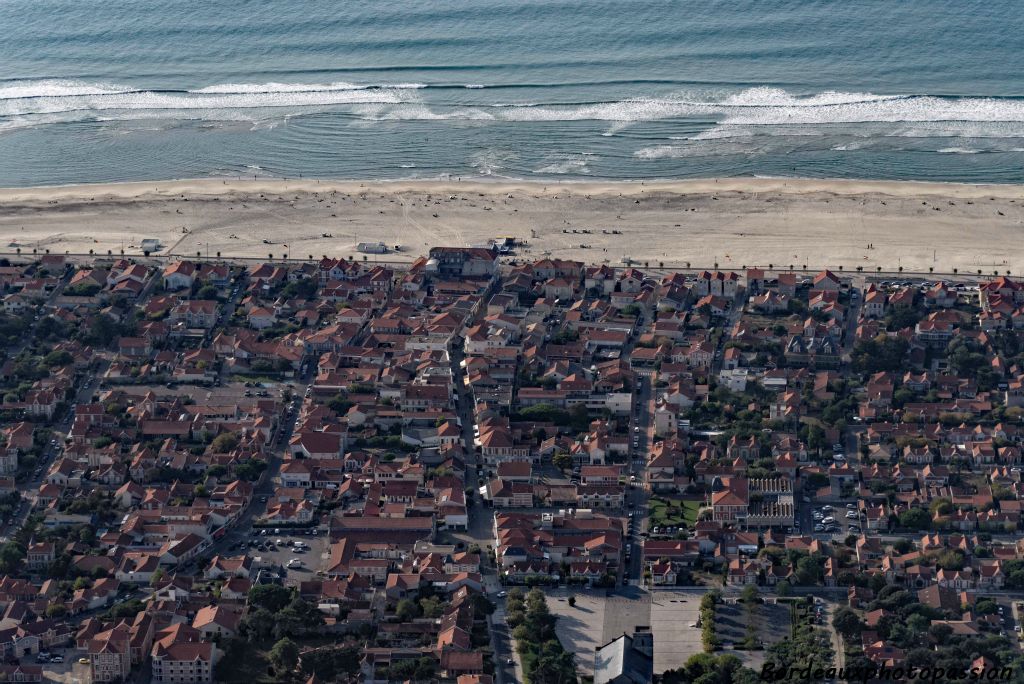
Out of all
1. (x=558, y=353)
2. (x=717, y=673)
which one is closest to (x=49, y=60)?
(x=558, y=353)

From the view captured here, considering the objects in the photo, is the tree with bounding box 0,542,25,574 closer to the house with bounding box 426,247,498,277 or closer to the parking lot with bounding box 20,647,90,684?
the parking lot with bounding box 20,647,90,684

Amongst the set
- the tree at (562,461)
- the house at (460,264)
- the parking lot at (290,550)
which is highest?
the house at (460,264)

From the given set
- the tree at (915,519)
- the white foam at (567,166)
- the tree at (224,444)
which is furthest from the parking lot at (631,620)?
the white foam at (567,166)

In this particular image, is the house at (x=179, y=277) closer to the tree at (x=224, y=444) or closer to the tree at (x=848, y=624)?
the tree at (x=224, y=444)

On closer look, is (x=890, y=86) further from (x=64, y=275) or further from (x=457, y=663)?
(x=457, y=663)

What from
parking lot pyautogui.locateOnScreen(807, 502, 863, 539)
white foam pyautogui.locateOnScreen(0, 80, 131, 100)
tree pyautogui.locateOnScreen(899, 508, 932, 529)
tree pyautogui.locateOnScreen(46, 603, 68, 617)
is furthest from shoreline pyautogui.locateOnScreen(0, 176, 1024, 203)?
tree pyautogui.locateOnScreen(46, 603, 68, 617)

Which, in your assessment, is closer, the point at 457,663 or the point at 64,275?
the point at 457,663
